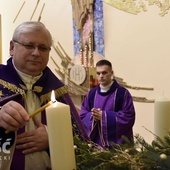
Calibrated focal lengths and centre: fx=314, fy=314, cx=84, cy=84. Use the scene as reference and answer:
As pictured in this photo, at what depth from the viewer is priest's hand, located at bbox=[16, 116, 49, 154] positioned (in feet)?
3.27

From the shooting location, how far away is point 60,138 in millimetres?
527

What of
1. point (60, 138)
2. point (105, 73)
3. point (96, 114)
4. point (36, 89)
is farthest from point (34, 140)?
point (105, 73)

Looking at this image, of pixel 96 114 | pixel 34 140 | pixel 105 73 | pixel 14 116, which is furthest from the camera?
pixel 105 73

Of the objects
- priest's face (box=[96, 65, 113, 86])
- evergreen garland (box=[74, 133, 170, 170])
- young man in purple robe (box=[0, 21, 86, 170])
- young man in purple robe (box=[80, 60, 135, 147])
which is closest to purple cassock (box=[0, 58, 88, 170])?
young man in purple robe (box=[0, 21, 86, 170])

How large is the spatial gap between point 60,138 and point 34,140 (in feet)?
1.67

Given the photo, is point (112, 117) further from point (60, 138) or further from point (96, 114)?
point (60, 138)

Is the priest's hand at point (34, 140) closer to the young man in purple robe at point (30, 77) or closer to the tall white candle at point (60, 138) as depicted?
the young man in purple robe at point (30, 77)

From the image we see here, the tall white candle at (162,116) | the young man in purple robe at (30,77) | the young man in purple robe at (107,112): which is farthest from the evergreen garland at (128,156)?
the young man in purple robe at (107,112)

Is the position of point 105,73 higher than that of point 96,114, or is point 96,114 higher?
point 105,73

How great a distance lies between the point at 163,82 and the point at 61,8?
2075 millimetres

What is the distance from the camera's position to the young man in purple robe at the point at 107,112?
Result: 319 centimetres

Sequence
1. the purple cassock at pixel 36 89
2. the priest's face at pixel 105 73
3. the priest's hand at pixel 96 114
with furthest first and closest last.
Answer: the priest's face at pixel 105 73, the priest's hand at pixel 96 114, the purple cassock at pixel 36 89

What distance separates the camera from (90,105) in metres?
3.54

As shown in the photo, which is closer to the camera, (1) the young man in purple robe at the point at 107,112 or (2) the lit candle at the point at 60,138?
(2) the lit candle at the point at 60,138
